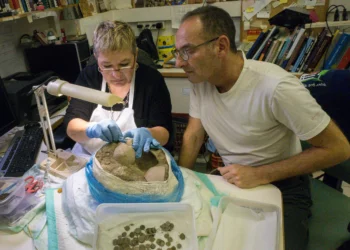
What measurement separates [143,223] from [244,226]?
32cm

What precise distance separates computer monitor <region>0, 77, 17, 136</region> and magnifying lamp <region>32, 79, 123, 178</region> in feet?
1.47

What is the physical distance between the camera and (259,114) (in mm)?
1205

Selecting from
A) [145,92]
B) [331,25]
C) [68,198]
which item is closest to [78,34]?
[145,92]

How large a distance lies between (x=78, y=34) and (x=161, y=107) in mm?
1600

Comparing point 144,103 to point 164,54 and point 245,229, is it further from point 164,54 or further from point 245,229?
point 164,54

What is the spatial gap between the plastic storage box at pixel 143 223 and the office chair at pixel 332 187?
0.58 metres

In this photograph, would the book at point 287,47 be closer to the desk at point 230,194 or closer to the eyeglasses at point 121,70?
the eyeglasses at point 121,70

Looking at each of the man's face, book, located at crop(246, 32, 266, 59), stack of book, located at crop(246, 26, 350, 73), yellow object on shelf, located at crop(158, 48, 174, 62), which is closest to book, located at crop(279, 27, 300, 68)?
stack of book, located at crop(246, 26, 350, 73)

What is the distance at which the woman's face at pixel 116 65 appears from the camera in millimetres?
1316

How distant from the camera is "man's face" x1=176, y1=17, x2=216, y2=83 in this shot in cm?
117

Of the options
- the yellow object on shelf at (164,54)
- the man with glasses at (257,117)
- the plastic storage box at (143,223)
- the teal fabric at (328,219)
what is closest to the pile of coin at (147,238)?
the plastic storage box at (143,223)

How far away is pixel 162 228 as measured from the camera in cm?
87

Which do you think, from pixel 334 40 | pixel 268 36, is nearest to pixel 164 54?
pixel 268 36

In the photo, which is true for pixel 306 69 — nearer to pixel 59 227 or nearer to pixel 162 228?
pixel 162 228
